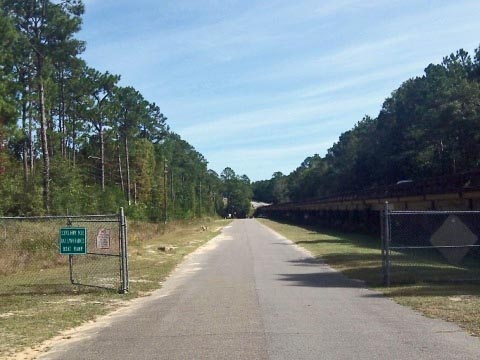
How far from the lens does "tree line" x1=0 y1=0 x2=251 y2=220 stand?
138ft

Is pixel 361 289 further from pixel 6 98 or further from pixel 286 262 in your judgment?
pixel 6 98

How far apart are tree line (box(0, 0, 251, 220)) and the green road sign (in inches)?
986

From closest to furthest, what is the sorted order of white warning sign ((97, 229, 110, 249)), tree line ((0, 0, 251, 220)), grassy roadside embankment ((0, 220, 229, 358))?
grassy roadside embankment ((0, 220, 229, 358)), white warning sign ((97, 229, 110, 249)), tree line ((0, 0, 251, 220))

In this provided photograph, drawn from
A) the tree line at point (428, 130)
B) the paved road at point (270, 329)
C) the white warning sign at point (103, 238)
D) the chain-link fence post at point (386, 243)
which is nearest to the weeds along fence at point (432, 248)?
the chain-link fence post at point (386, 243)

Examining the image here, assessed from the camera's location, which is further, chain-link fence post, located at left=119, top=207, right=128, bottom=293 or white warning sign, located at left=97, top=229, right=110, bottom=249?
white warning sign, located at left=97, top=229, right=110, bottom=249

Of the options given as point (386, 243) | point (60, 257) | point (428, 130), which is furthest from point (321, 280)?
point (428, 130)

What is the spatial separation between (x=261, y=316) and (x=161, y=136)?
10413 centimetres

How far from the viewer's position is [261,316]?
11227mm

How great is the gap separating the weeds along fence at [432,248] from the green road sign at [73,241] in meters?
7.32

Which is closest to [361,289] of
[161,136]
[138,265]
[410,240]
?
[138,265]

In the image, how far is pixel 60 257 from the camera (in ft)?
77.6

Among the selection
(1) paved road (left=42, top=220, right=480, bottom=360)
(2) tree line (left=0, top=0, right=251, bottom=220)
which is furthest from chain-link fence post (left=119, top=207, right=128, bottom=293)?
(2) tree line (left=0, top=0, right=251, bottom=220)

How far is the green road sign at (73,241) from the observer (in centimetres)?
1523

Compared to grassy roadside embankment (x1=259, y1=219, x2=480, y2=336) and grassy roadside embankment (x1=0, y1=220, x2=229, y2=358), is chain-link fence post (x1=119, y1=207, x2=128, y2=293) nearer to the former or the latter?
grassy roadside embankment (x1=0, y1=220, x2=229, y2=358)
